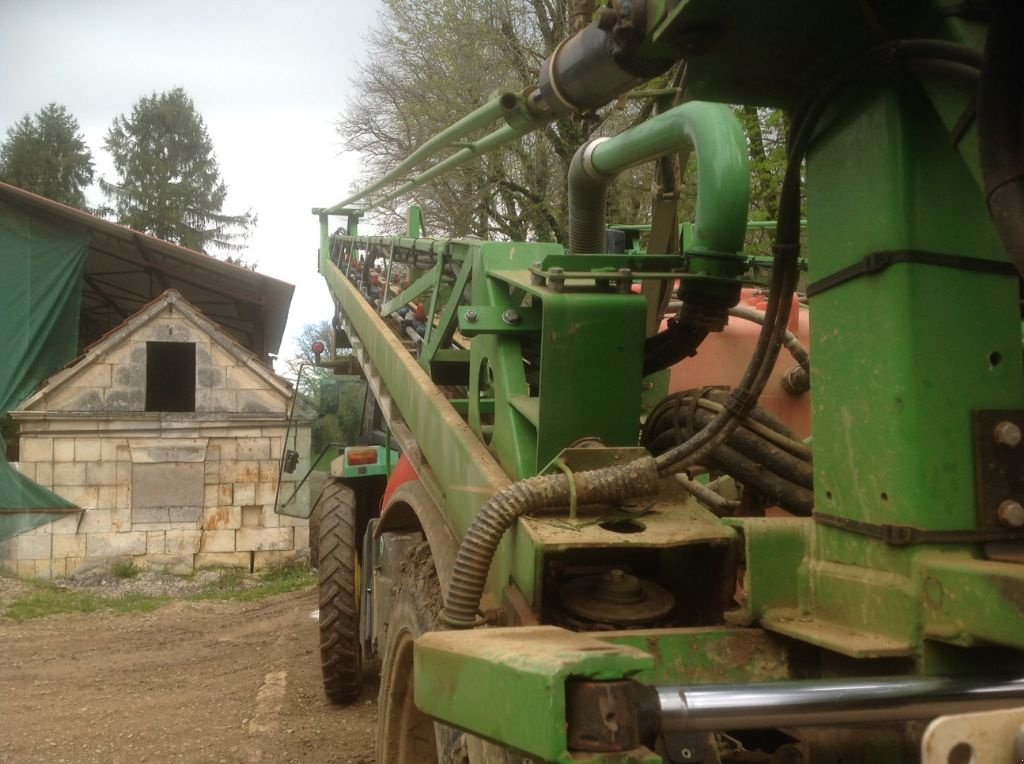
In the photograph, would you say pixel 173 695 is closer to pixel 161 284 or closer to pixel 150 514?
pixel 150 514

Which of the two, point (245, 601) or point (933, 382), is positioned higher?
point (933, 382)

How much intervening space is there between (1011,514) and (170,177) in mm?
48473

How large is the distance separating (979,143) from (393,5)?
2219 centimetres

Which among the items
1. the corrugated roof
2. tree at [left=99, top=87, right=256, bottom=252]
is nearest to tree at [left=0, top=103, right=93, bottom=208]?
tree at [left=99, top=87, right=256, bottom=252]

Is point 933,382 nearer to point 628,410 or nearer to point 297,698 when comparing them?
point 628,410

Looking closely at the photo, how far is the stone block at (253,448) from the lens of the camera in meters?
15.7

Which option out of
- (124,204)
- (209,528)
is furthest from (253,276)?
(124,204)

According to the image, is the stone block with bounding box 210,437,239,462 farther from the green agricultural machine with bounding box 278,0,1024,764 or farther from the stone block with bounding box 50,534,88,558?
the green agricultural machine with bounding box 278,0,1024,764

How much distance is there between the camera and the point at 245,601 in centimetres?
1335

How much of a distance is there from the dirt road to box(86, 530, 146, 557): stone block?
3126 millimetres

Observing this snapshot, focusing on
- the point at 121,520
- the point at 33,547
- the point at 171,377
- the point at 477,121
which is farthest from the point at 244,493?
the point at 477,121

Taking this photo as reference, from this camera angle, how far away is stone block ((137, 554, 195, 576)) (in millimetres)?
15023

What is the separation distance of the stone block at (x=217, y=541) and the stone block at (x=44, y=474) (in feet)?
7.88

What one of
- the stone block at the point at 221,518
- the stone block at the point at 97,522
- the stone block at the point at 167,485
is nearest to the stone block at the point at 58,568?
the stone block at the point at 97,522
